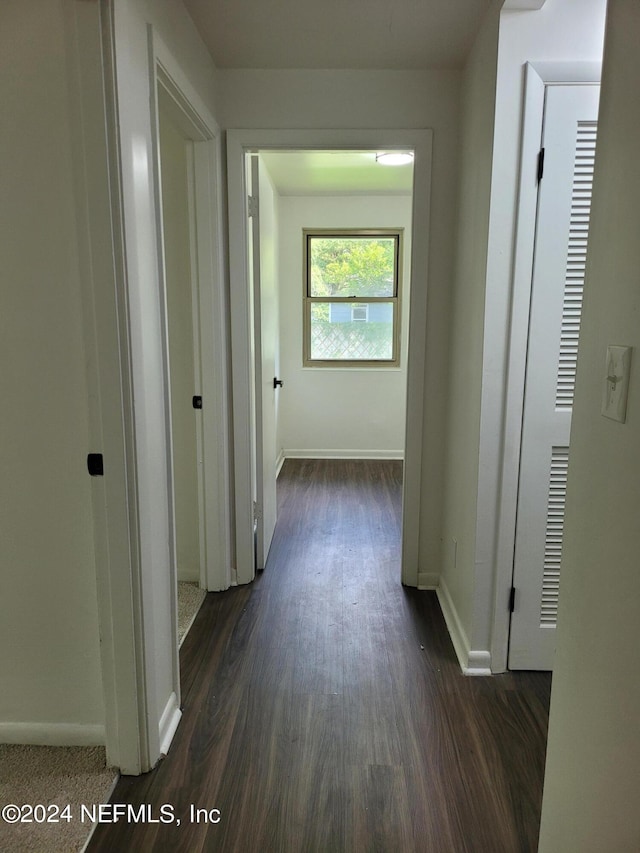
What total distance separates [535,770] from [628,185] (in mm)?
1571

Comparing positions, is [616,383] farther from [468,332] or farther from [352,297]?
[352,297]

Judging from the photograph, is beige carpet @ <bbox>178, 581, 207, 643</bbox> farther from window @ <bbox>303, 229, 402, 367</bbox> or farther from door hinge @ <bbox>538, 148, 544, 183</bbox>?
window @ <bbox>303, 229, 402, 367</bbox>

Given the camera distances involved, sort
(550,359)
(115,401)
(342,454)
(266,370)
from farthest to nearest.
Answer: (342,454)
(266,370)
(550,359)
(115,401)

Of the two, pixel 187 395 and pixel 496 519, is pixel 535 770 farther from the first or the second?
pixel 187 395

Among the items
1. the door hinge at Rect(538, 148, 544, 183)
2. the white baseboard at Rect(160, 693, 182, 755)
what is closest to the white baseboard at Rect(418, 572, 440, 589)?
the white baseboard at Rect(160, 693, 182, 755)

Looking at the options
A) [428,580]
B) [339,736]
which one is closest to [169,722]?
[339,736]

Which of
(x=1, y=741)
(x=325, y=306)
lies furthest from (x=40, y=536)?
(x=325, y=306)

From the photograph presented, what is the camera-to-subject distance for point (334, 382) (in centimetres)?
525

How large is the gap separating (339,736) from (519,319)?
1.46 m

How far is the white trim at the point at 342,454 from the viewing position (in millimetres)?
5344

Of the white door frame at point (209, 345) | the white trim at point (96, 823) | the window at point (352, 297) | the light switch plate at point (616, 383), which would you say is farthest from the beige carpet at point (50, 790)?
the window at point (352, 297)

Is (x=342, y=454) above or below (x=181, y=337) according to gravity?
below

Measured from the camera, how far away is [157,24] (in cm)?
163

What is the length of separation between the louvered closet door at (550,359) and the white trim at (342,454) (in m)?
3.29
